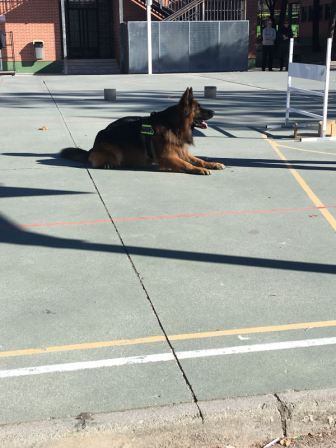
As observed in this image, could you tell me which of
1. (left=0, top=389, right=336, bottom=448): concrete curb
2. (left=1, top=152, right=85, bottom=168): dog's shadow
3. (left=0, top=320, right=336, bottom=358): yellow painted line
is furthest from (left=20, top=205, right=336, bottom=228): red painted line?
(left=0, top=389, right=336, bottom=448): concrete curb

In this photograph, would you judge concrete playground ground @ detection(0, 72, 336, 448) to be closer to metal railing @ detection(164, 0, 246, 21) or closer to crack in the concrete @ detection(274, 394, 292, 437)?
crack in the concrete @ detection(274, 394, 292, 437)

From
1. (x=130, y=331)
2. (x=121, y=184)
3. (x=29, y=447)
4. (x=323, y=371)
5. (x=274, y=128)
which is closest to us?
(x=29, y=447)

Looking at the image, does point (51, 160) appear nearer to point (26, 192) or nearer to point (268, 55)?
point (26, 192)

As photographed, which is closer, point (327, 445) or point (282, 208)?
point (327, 445)

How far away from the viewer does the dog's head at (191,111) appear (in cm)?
820

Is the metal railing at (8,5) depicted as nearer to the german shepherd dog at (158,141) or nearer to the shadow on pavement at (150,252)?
the german shepherd dog at (158,141)

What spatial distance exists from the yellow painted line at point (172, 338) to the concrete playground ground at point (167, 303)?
13 millimetres

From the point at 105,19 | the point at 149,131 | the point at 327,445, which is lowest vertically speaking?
the point at 327,445

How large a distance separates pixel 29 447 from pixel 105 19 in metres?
35.2

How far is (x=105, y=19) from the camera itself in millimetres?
35375

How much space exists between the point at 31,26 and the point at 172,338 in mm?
32536

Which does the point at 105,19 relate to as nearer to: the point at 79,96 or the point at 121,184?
the point at 79,96

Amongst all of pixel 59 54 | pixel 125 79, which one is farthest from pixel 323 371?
pixel 59 54

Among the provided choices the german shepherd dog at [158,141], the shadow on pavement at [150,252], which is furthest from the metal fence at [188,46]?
the shadow on pavement at [150,252]
